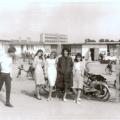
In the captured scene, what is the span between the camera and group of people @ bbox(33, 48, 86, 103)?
9328mm

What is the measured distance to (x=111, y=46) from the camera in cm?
5378

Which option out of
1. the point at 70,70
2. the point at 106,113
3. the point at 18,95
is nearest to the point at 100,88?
the point at 70,70

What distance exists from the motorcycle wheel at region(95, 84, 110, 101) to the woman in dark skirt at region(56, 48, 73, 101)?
883 mm

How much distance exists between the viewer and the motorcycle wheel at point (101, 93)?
31.5 ft

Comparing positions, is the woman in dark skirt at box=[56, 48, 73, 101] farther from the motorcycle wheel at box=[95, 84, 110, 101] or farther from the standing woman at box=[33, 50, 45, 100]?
the motorcycle wheel at box=[95, 84, 110, 101]

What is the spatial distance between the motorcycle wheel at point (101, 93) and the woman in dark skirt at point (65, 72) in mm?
883

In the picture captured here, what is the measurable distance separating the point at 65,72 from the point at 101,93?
4.24 feet

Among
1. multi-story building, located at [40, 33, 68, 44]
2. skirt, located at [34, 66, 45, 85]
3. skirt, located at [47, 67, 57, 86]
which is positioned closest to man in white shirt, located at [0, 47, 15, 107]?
skirt, located at [34, 66, 45, 85]

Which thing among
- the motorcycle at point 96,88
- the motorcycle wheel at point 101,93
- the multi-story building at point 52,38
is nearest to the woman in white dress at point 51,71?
the motorcycle at point 96,88

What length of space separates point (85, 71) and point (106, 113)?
2.65 meters

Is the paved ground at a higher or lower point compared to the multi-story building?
lower

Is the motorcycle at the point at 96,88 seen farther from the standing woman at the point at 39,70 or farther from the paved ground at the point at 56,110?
the standing woman at the point at 39,70

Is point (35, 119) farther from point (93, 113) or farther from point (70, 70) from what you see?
point (70, 70)

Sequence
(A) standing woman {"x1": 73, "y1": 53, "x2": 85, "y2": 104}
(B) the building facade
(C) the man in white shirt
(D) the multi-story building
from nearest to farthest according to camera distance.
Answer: (C) the man in white shirt
(A) standing woman {"x1": 73, "y1": 53, "x2": 85, "y2": 104}
(B) the building facade
(D) the multi-story building
